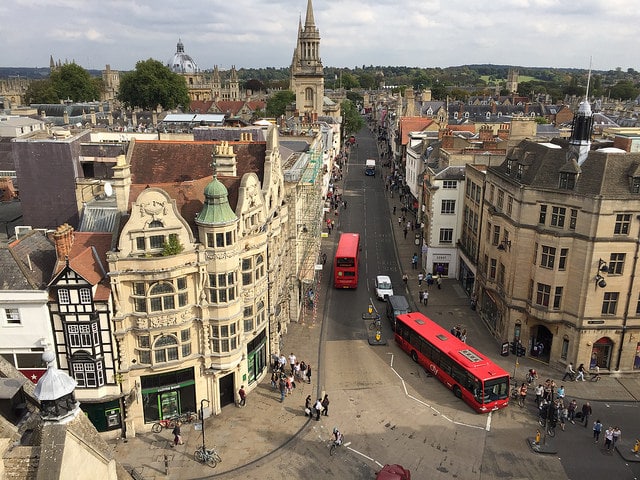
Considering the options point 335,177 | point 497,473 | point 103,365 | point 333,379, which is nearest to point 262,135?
point 333,379

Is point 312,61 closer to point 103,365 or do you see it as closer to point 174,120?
point 174,120

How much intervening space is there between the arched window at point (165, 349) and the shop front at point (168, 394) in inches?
43.5

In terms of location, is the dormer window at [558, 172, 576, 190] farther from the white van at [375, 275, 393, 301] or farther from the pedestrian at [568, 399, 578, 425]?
the white van at [375, 275, 393, 301]

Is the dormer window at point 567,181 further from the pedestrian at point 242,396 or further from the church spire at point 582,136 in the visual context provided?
the pedestrian at point 242,396

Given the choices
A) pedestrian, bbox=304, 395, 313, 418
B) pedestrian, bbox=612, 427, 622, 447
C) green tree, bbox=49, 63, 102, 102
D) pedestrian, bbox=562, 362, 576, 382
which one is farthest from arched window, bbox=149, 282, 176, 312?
green tree, bbox=49, 63, 102, 102

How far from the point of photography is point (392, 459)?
3098cm

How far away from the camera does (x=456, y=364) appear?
36500mm

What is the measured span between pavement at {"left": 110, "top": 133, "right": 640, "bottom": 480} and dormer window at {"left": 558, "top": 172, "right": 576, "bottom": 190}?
13.5 meters

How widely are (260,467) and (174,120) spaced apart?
71.4 m

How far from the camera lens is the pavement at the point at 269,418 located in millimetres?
30500

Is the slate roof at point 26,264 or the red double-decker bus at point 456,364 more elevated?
the slate roof at point 26,264

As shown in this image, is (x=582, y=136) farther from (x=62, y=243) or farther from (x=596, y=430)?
(x=62, y=243)

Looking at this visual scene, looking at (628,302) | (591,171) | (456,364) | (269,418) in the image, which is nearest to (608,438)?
(456,364)

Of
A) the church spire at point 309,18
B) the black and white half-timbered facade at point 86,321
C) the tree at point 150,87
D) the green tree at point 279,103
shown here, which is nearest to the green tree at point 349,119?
the green tree at point 279,103
